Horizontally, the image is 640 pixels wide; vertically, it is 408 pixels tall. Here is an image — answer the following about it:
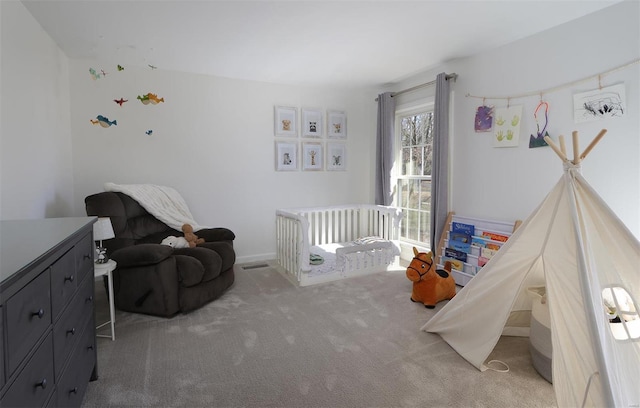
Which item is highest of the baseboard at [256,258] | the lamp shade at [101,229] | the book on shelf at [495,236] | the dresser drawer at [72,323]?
the lamp shade at [101,229]

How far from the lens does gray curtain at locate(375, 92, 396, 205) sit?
14.0 feet

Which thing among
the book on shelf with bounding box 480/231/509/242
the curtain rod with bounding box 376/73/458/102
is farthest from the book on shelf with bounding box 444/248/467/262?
the curtain rod with bounding box 376/73/458/102

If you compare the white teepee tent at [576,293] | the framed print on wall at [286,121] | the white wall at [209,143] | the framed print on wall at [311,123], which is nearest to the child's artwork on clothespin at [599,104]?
the white teepee tent at [576,293]

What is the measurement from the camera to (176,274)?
8.30 feet

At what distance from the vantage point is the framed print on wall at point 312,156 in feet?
14.3

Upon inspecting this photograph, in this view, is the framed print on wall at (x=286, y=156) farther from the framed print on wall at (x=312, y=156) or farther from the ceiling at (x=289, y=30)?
the ceiling at (x=289, y=30)

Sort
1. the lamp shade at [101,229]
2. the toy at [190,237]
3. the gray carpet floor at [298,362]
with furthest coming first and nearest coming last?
the toy at [190,237] < the lamp shade at [101,229] < the gray carpet floor at [298,362]

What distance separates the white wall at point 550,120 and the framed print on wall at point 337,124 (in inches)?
47.2

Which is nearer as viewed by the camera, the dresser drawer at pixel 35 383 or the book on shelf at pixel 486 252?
the dresser drawer at pixel 35 383

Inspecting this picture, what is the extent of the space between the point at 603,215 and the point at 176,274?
2.68 meters

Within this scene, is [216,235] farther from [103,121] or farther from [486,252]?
[486,252]

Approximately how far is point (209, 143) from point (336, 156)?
1.69 metres

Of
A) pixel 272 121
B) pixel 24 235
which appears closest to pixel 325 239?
pixel 272 121

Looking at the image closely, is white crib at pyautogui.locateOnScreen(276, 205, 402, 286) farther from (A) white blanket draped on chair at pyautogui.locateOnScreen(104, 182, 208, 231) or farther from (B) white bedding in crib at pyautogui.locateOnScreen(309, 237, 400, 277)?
(A) white blanket draped on chair at pyautogui.locateOnScreen(104, 182, 208, 231)
